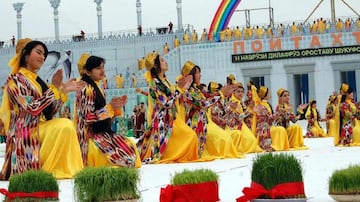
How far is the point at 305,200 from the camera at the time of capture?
7184 millimetres

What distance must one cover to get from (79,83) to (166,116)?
3755mm

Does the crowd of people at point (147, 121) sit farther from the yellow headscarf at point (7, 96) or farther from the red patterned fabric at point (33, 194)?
the red patterned fabric at point (33, 194)

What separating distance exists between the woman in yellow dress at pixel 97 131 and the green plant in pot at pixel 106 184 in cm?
492

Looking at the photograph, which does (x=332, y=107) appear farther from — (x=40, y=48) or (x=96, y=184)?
(x=96, y=184)

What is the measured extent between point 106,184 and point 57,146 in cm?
417

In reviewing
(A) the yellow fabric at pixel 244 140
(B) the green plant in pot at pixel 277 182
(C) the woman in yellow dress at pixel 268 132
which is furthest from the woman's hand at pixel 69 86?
(C) the woman in yellow dress at pixel 268 132

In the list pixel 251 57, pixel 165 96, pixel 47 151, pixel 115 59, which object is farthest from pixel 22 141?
pixel 115 59

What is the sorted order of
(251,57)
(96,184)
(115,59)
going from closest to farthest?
(96,184) → (251,57) → (115,59)

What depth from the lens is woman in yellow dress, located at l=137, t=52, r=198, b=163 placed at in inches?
582

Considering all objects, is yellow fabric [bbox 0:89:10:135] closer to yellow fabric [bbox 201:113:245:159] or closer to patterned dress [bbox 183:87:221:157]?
patterned dress [bbox 183:87:221:157]

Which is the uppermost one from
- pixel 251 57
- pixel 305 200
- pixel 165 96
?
pixel 251 57

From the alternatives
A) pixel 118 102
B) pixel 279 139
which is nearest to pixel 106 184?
pixel 118 102

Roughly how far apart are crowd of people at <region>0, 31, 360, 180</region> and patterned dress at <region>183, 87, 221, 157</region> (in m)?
0.02

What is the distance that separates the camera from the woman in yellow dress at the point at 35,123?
1091cm
